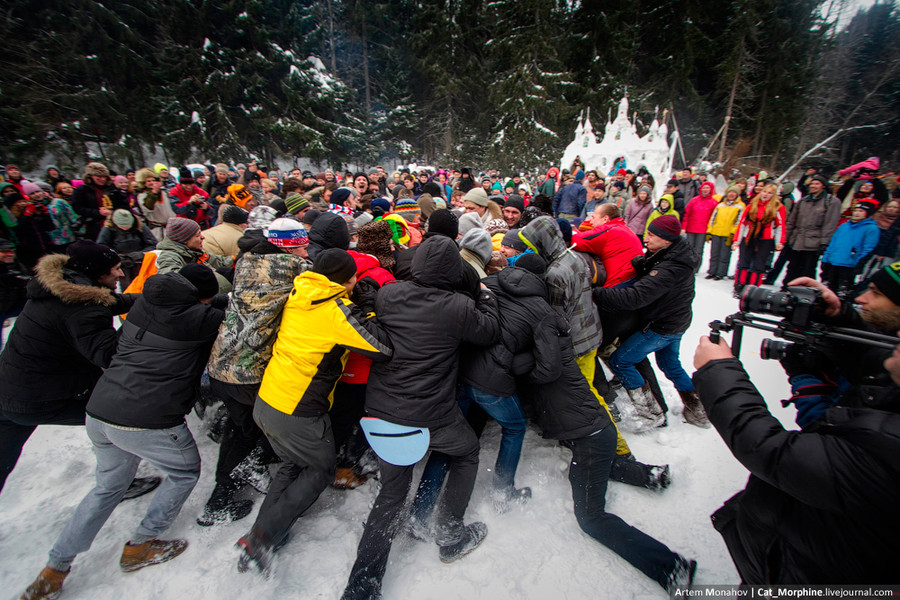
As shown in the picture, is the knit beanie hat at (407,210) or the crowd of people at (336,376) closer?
the crowd of people at (336,376)

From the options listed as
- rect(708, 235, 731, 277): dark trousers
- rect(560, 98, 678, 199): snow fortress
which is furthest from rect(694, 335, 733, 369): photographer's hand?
rect(560, 98, 678, 199): snow fortress

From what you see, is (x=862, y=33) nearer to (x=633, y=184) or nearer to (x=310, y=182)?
(x=633, y=184)

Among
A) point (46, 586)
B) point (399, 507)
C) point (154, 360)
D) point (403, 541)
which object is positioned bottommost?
point (403, 541)

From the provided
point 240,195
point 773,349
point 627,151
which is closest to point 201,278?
point 773,349

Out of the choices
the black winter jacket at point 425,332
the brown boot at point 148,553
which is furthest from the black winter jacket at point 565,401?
the brown boot at point 148,553

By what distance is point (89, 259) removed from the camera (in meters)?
2.36

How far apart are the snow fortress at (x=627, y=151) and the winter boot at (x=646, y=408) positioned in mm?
13092

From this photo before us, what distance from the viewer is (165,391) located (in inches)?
86.2

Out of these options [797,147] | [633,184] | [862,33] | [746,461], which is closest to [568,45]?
[633,184]

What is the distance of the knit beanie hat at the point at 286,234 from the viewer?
2533mm

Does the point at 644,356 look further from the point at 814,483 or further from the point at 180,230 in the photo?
the point at 180,230

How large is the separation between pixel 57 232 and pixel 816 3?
108 ft

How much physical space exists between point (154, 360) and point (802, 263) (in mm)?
9102

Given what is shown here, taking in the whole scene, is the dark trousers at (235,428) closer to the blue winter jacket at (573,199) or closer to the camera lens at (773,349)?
the camera lens at (773,349)
